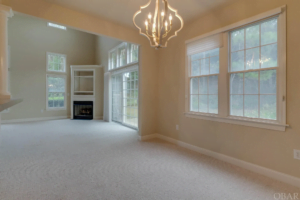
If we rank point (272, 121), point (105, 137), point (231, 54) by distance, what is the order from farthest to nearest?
point (105, 137), point (231, 54), point (272, 121)

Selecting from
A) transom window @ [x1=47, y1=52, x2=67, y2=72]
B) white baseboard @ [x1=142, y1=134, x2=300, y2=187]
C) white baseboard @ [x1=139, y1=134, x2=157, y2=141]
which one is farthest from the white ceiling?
transom window @ [x1=47, y1=52, x2=67, y2=72]

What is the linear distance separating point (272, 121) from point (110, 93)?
19.0ft

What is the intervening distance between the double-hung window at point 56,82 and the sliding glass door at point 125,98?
2.78 m

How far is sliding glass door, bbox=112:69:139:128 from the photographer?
5387 mm

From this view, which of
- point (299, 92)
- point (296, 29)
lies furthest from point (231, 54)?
point (299, 92)

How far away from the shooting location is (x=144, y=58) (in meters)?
4.03

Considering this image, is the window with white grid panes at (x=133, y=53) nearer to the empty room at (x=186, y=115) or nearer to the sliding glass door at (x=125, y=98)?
the sliding glass door at (x=125, y=98)

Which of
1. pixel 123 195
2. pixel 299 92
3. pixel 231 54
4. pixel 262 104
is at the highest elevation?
pixel 231 54

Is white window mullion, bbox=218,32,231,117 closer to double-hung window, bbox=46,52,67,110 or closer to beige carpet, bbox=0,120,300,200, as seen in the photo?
beige carpet, bbox=0,120,300,200

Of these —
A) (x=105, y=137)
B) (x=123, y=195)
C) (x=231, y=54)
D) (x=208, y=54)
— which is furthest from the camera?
(x=105, y=137)

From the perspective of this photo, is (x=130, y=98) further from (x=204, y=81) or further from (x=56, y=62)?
(x=56, y=62)

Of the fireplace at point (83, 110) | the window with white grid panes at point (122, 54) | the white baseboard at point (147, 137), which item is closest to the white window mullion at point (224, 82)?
the white baseboard at point (147, 137)

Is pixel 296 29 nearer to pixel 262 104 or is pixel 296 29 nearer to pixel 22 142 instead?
pixel 262 104

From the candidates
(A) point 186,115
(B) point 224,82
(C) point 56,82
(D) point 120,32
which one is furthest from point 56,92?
(B) point 224,82
